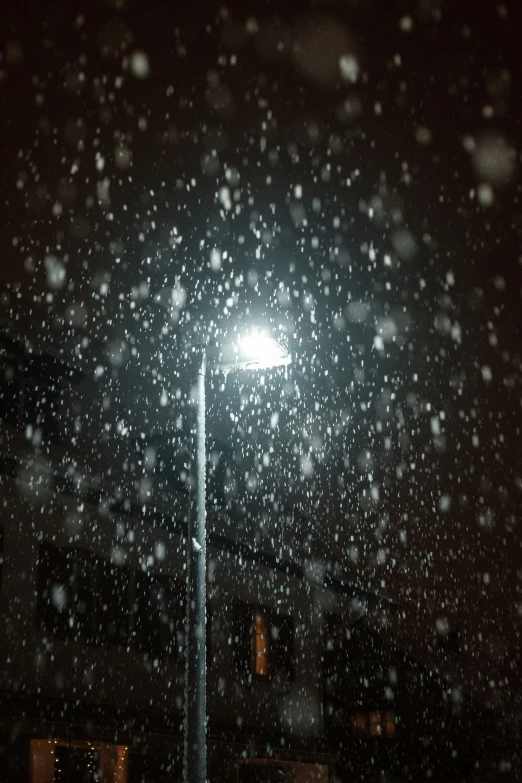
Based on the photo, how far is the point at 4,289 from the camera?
16.3 meters

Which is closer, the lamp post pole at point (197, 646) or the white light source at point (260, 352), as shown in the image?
the lamp post pole at point (197, 646)

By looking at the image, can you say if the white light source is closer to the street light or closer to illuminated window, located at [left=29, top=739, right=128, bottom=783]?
the street light

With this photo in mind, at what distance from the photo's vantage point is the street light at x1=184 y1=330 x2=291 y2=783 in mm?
6926

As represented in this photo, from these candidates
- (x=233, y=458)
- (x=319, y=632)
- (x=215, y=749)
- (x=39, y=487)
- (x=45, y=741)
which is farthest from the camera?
(x=319, y=632)

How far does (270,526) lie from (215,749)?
21.5ft

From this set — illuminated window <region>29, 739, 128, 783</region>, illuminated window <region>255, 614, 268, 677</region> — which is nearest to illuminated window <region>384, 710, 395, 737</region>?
illuminated window <region>255, 614, 268, 677</region>

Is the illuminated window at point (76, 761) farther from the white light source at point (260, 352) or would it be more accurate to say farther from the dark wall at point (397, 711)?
the dark wall at point (397, 711)

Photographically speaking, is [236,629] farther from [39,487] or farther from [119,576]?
[39,487]

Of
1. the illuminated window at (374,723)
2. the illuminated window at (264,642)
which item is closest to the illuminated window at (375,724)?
the illuminated window at (374,723)

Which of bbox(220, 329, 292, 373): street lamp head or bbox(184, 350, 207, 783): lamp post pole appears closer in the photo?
bbox(184, 350, 207, 783): lamp post pole

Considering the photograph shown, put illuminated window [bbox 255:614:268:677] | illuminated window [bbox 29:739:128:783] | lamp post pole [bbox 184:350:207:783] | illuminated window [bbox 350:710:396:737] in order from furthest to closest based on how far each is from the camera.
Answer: illuminated window [bbox 350:710:396:737], illuminated window [bbox 255:614:268:677], illuminated window [bbox 29:739:128:783], lamp post pole [bbox 184:350:207:783]

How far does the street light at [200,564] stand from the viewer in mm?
6926

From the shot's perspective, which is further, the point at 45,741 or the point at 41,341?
the point at 41,341

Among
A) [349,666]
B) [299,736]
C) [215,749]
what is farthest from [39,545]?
[349,666]
